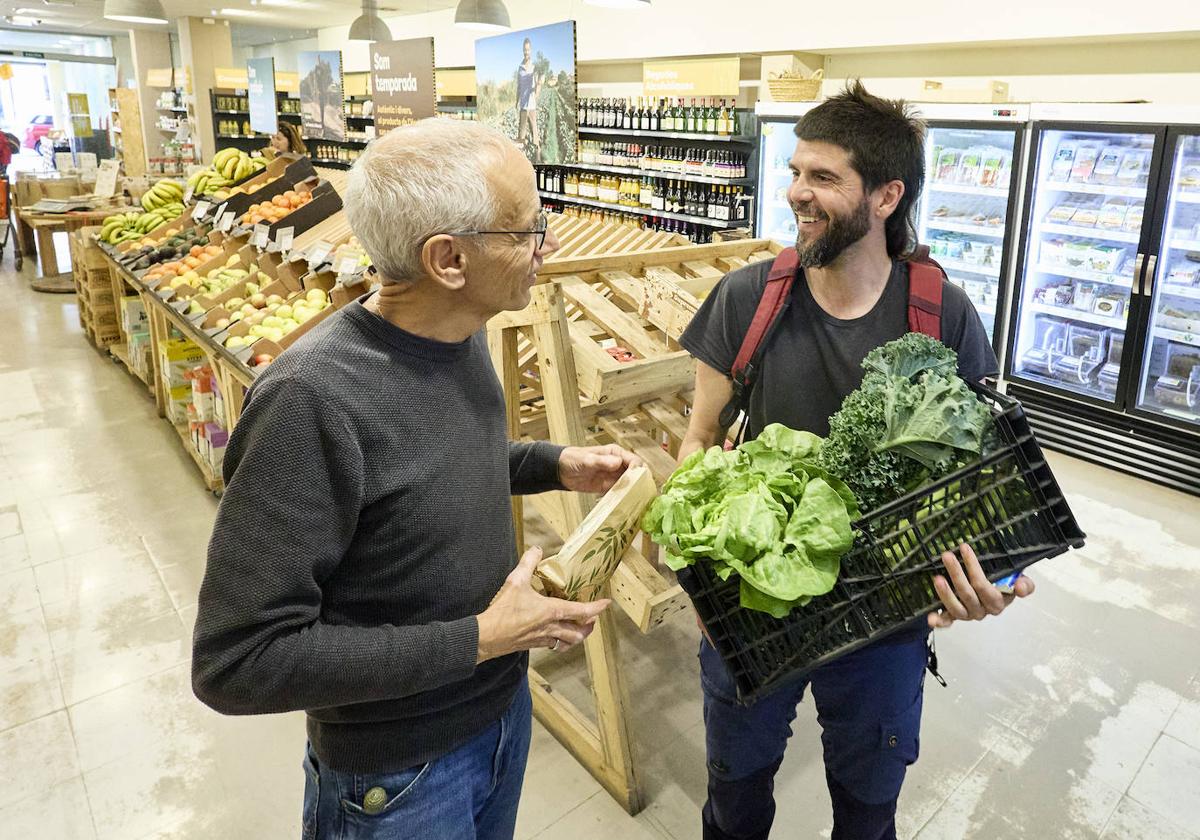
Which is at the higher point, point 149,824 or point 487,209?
point 487,209

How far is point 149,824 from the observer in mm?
2396

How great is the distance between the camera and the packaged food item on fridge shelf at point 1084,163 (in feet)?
16.4

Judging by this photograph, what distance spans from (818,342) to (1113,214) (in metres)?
4.28

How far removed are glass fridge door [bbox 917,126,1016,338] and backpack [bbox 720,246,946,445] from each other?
4061 mm

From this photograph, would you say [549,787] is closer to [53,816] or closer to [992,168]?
[53,816]

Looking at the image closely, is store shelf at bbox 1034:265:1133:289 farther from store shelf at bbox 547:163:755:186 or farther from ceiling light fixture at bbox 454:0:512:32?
ceiling light fixture at bbox 454:0:512:32

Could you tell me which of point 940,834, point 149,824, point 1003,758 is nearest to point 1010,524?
point 940,834

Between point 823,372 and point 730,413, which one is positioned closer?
point 823,372

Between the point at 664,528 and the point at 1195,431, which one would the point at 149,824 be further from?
the point at 1195,431

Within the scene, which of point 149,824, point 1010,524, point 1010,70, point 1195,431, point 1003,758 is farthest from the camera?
point 1010,70

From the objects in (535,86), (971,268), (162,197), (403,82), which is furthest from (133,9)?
(971,268)

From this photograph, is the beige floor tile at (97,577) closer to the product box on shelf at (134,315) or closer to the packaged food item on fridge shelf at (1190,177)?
the product box on shelf at (134,315)

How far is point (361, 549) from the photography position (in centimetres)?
115

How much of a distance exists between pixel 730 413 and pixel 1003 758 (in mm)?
1712
